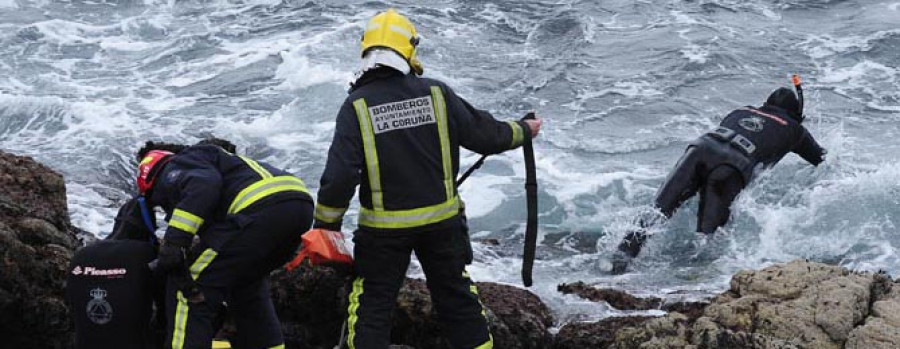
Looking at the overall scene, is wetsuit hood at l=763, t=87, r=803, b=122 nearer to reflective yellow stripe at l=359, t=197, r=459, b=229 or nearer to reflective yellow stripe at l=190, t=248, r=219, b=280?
reflective yellow stripe at l=359, t=197, r=459, b=229

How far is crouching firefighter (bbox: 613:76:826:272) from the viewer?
849 cm

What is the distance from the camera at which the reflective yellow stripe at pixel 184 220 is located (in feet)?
15.8

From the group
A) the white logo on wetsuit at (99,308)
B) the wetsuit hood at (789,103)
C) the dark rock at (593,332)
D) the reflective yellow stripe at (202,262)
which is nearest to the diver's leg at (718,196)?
the wetsuit hood at (789,103)

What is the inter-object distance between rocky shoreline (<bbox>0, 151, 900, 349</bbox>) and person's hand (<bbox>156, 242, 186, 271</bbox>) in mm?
1086

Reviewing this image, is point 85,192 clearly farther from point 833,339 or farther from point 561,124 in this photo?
point 833,339


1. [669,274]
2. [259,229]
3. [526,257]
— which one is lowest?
[669,274]

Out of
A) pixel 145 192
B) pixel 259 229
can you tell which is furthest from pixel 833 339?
pixel 145 192

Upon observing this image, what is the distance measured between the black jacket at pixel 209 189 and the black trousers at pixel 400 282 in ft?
1.57

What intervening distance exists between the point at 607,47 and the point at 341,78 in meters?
4.17

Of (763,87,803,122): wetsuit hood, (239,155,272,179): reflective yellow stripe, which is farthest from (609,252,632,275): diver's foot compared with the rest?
(239,155,272,179): reflective yellow stripe

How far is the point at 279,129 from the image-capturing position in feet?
39.6

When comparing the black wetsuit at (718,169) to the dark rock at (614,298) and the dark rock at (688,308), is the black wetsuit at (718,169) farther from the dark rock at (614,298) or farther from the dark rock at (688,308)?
the dark rock at (688,308)

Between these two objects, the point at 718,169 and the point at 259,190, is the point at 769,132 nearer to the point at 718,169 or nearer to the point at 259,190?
the point at 718,169

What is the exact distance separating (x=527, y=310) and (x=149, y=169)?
238 cm
